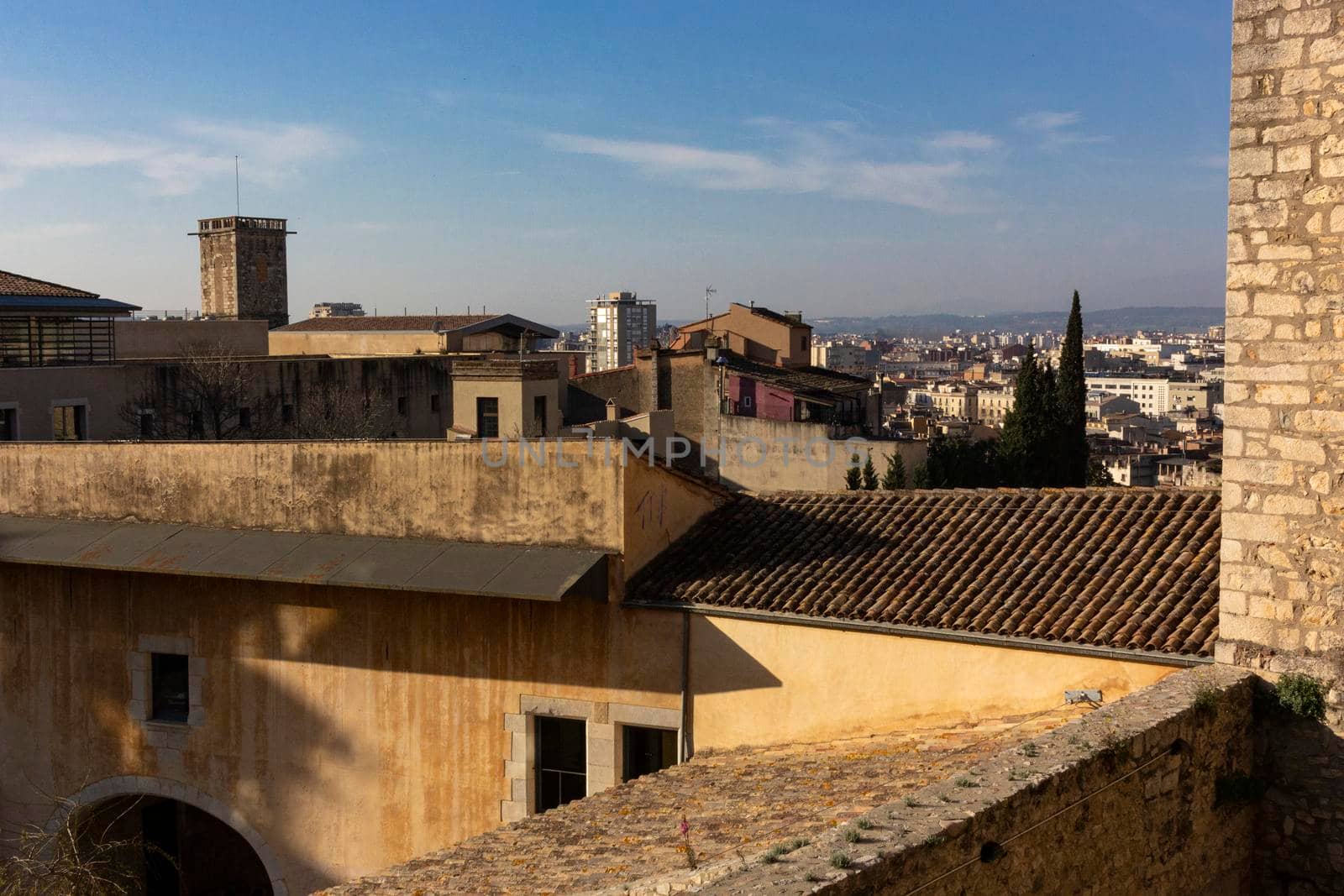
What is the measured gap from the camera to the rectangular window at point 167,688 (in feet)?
47.1

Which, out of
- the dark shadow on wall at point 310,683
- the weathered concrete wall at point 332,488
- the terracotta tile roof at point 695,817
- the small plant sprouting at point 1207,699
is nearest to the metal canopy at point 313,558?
the weathered concrete wall at point 332,488

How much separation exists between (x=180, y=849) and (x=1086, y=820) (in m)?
12.6

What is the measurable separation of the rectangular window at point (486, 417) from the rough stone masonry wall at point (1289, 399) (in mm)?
15287

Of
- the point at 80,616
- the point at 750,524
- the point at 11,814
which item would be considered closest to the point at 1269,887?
the point at 750,524

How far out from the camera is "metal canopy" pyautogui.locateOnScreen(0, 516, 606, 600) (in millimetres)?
12242

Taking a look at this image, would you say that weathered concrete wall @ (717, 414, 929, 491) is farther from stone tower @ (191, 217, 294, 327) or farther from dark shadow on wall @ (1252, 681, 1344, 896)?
stone tower @ (191, 217, 294, 327)

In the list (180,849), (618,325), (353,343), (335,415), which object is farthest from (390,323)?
(618,325)

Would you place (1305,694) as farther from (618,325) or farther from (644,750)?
(618,325)

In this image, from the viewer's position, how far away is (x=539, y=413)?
21984mm

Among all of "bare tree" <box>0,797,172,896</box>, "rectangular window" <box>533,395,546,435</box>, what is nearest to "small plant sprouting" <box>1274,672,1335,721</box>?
"bare tree" <box>0,797,172,896</box>

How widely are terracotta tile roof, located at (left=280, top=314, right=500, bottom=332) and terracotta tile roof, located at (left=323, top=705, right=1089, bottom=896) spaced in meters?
30.3

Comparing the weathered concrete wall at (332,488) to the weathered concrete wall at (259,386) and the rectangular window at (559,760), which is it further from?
the weathered concrete wall at (259,386)

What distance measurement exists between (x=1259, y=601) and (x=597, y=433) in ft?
59.5

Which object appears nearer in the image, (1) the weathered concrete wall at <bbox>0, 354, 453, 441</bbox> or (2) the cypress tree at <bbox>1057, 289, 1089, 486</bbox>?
(1) the weathered concrete wall at <bbox>0, 354, 453, 441</bbox>
